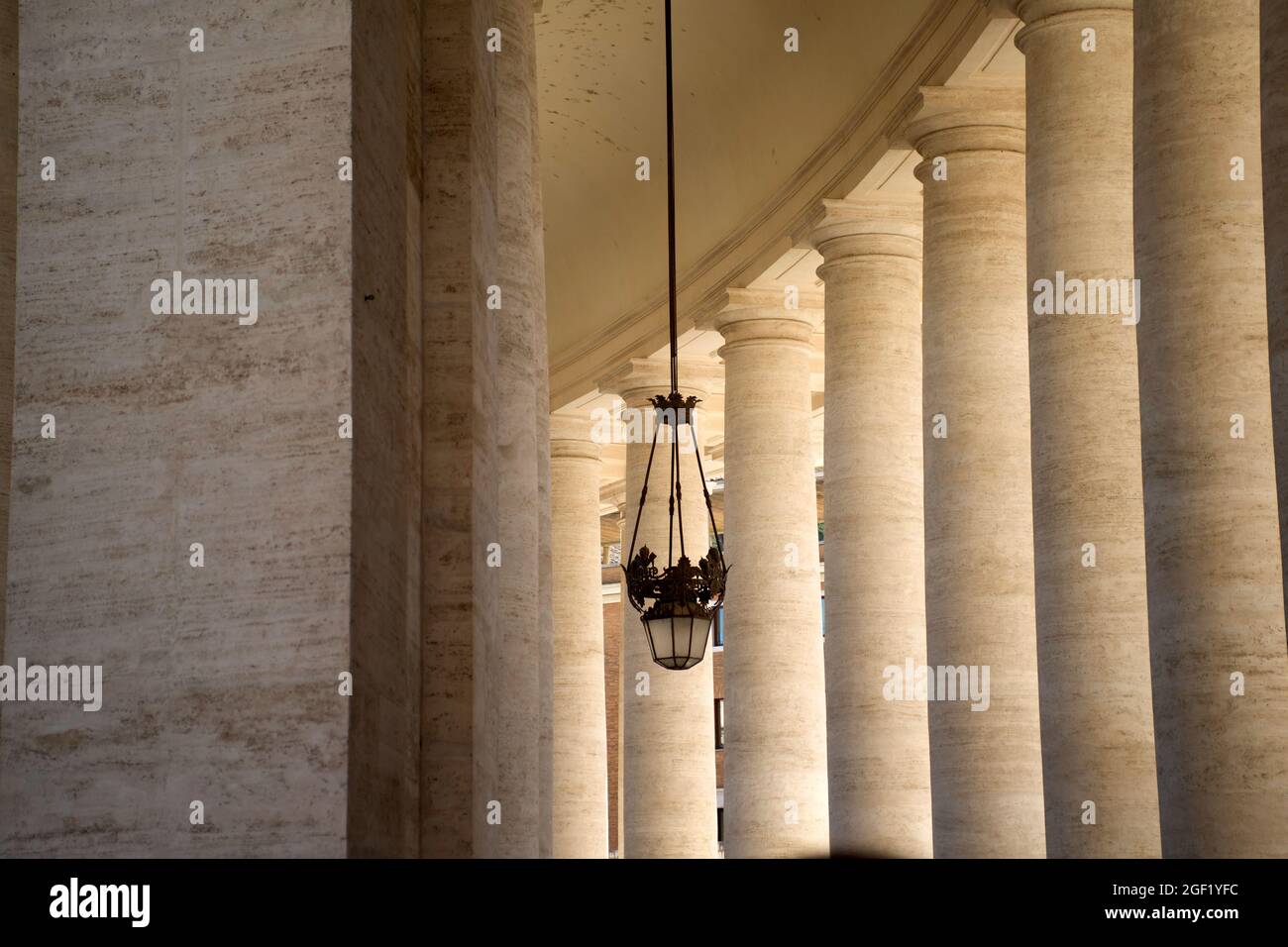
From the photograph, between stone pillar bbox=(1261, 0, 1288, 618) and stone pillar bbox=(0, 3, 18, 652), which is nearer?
stone pillar bbox=(0, 3, 18, 652)

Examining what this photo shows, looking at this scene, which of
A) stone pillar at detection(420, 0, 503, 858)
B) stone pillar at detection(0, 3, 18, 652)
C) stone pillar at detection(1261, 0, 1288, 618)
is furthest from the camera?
stone pillar at detection(1261, 0, 1288, 618)

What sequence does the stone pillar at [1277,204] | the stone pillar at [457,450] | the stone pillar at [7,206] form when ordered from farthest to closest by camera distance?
the stone pillar at [1277,204] < the stone pillar at [7,206] < the stone pillar at [457,450]

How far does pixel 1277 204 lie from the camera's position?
44.6 meters

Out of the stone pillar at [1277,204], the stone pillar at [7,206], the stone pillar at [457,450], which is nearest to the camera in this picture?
the stone pillar at [457,450]

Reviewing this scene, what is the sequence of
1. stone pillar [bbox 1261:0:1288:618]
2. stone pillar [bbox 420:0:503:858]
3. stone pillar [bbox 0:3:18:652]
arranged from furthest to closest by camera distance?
stone pillar [bbox 1261:0:1288:618] → stone pillar [bbox 0:3:18:652] → stone pillar [bbox 420:0:503:858]

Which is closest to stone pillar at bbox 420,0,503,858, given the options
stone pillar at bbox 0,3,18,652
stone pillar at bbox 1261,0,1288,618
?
stone pillar at bbox 0,3,18,652

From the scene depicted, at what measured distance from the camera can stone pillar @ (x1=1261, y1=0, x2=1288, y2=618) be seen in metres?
43.6

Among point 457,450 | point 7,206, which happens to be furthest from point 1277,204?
point 7,206

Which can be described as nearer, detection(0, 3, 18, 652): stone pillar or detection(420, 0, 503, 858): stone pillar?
detection(420, 0, 503, 858): stone pillar

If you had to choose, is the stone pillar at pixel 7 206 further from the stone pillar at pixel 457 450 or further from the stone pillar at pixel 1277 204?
the stone pillar at pixel 1277 204

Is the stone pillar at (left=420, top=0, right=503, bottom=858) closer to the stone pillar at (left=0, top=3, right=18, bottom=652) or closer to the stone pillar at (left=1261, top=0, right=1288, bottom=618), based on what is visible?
the stone pillar at (left=0, top=3, right=18, bottom=652)

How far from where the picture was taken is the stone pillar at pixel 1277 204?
43.6m

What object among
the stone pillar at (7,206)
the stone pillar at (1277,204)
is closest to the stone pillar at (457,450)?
the stone pillar at (7,206)
